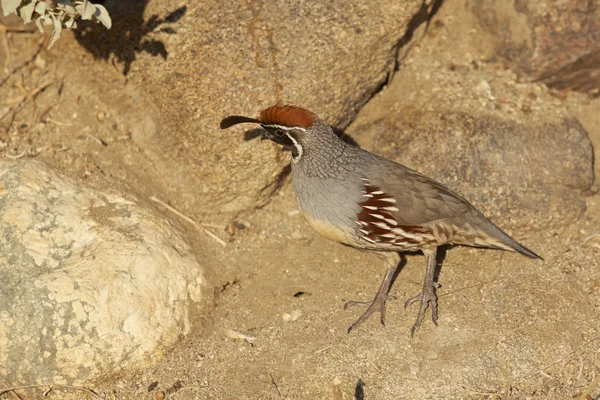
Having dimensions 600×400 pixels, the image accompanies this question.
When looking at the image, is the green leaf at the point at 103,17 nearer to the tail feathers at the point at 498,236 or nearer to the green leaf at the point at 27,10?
the green leaf at the point at 27,10

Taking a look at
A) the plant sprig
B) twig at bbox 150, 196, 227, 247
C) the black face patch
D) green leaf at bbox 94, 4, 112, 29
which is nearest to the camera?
the plant sprig

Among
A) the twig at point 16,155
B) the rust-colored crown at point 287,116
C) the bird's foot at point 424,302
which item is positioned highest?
the rust-colored crown at point 287,116

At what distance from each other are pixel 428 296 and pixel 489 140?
1.44 metres

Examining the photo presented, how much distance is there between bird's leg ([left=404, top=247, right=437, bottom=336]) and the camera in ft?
14.9

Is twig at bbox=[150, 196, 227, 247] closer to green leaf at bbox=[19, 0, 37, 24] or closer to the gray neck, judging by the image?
the gray neck

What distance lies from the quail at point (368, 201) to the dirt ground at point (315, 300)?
0.25 meters

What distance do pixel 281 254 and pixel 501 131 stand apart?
204 centimetres

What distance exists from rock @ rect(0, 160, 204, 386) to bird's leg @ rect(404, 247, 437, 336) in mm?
1544

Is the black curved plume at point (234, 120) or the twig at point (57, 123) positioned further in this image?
the twig at point (57, 123)

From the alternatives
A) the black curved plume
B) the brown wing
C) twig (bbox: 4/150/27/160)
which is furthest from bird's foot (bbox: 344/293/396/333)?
twig (bbox: 4/150/27/160)

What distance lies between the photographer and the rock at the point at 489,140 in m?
5.14

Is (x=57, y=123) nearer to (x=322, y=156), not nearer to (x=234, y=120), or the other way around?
(x=234, y=120)

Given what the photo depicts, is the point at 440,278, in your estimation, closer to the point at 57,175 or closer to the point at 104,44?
the point at 57,175

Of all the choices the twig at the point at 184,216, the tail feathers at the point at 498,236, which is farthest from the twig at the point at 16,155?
the tail feathers at the point at 498,236
